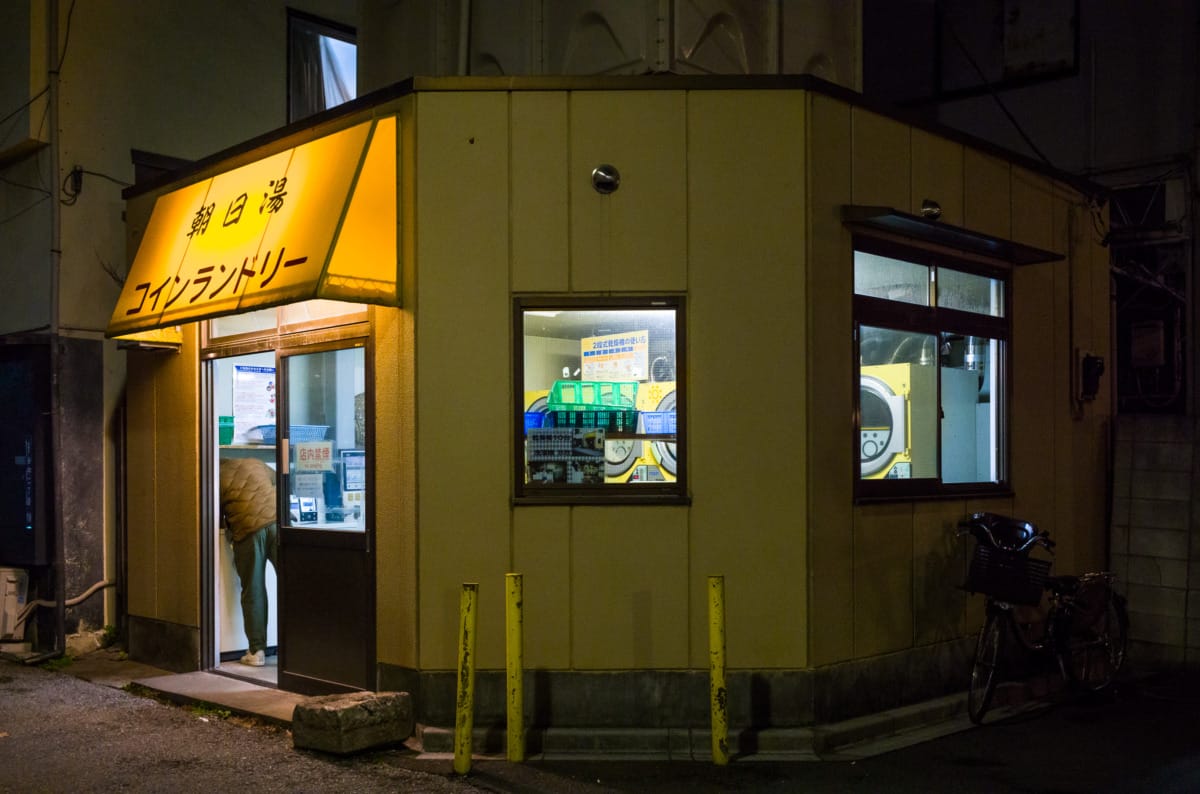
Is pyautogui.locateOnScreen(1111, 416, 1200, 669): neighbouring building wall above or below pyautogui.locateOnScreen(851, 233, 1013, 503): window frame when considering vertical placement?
below

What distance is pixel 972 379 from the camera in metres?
9.18

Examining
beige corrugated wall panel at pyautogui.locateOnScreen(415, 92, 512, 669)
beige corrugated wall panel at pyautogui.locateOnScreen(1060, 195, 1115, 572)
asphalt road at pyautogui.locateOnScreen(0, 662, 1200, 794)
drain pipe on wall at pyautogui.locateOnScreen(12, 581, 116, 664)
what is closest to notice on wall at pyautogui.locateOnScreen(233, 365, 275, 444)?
drain pipe on wall at pyautogui.locateOnScreen(12, 581, 116, 664)

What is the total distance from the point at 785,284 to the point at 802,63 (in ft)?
8.74

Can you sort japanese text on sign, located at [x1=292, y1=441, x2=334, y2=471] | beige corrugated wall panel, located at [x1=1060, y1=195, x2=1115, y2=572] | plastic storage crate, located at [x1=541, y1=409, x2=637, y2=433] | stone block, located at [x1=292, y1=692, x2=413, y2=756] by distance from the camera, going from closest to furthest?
stone block, located at [x1=292, y1=692, x2=413, y2=756] < plastic storage crate, located at [x1=541, y1=409, x2=637, y2=433] < japanese text on sign, located at [x1=292, y1=441, x2=334, y2=471] < beige corrugated wall panel, located at [x1=1060, y1=195, x2=1115, y2=572]

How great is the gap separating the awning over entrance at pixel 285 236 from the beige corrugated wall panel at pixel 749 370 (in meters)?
2.20

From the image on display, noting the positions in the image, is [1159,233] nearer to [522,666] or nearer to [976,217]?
[976,217]

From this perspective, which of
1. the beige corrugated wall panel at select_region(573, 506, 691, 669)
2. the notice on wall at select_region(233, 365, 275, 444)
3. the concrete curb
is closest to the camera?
the concrete curb

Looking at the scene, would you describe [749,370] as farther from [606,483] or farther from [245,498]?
[245,498]

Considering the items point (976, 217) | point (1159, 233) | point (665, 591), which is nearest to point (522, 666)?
point (665, 591)

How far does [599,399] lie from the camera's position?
7637 millimetres

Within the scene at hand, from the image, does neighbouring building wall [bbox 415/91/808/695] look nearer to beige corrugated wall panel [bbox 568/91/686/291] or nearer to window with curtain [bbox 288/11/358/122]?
beige corrugated wall panel [bbox 568/91/686/291]

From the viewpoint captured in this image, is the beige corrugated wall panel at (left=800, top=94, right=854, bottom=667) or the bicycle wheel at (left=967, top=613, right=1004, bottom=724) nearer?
the beige corrugated wall panel at (left=800, top=94, right=854, bottom=667)

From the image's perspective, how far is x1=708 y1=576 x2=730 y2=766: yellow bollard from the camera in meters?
6.66

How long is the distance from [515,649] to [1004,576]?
3.76 meters
